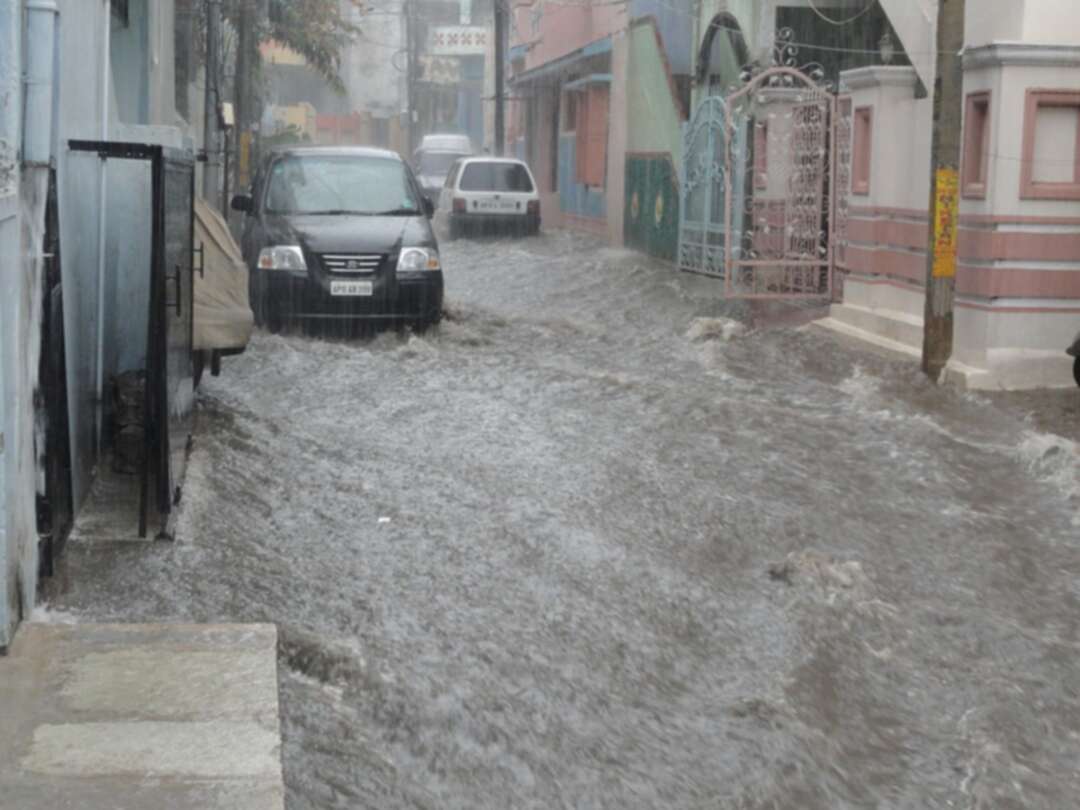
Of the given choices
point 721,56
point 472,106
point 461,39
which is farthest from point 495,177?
point 472,106

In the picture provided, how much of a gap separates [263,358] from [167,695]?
8.63 m

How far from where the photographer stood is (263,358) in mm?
13328

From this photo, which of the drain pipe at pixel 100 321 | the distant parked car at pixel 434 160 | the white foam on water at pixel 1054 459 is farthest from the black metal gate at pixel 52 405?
the distant parked car at pixel 434 160

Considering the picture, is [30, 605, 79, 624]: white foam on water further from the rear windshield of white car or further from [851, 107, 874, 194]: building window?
the rear windshield of white car

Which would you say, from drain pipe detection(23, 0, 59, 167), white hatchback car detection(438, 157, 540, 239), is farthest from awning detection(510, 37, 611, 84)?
drain pipe detection(23, 0, 59, 167)

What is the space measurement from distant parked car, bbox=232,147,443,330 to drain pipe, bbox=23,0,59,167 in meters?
8.53

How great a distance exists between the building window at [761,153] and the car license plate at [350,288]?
20.4ft

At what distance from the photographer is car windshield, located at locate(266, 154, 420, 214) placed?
15094 millimetres

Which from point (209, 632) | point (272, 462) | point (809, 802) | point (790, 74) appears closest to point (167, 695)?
point (209, 632)

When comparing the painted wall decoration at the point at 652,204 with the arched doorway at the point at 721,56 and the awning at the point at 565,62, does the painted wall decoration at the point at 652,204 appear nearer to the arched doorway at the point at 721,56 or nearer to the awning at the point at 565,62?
the arched doorway at the point at 721,56

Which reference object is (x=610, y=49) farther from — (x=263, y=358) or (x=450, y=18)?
(x=450, y=18)

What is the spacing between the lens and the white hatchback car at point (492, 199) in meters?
29.6

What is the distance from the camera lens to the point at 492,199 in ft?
97.1

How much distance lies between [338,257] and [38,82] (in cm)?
863
